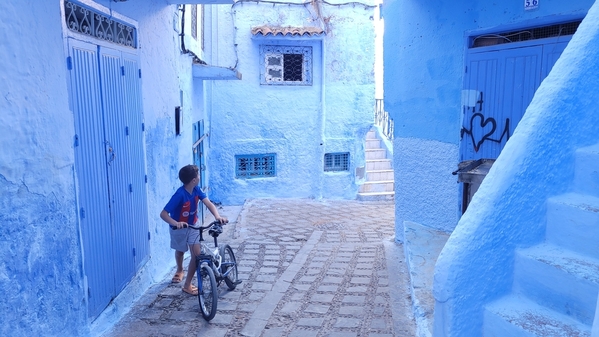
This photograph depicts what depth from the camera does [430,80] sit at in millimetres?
6566

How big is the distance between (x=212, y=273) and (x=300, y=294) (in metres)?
1.15

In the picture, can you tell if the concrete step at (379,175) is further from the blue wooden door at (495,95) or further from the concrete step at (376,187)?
the blue wooden door at (495,95)

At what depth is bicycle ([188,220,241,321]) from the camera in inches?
180

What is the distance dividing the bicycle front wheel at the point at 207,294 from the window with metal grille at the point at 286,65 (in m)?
9.21

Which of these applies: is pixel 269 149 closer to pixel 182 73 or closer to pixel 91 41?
pixel 182 73

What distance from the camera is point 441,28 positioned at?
630 centimetres

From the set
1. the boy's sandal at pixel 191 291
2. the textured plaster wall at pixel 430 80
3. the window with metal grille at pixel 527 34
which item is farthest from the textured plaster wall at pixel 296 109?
the boy's sandal at pixel 191 291

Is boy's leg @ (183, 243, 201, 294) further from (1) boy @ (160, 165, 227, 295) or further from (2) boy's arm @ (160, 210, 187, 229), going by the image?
(2) boy's arm @ (160, 210, 187, 229)

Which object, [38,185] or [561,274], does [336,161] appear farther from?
[561,274]

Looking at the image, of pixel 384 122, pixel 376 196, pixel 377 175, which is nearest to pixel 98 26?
pixel 376 196

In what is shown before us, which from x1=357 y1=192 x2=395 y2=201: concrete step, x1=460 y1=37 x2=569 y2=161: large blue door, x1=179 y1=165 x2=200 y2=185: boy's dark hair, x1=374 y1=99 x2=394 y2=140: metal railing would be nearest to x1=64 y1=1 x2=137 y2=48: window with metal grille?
x1=179 y1=165 x2=200 y2=185: boy's dark hair

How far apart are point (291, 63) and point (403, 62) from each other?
6.74 metres

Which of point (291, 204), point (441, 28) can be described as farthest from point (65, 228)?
point (291, 204)

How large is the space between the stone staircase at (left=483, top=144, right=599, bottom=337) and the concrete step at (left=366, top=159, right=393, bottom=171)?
475 inches
